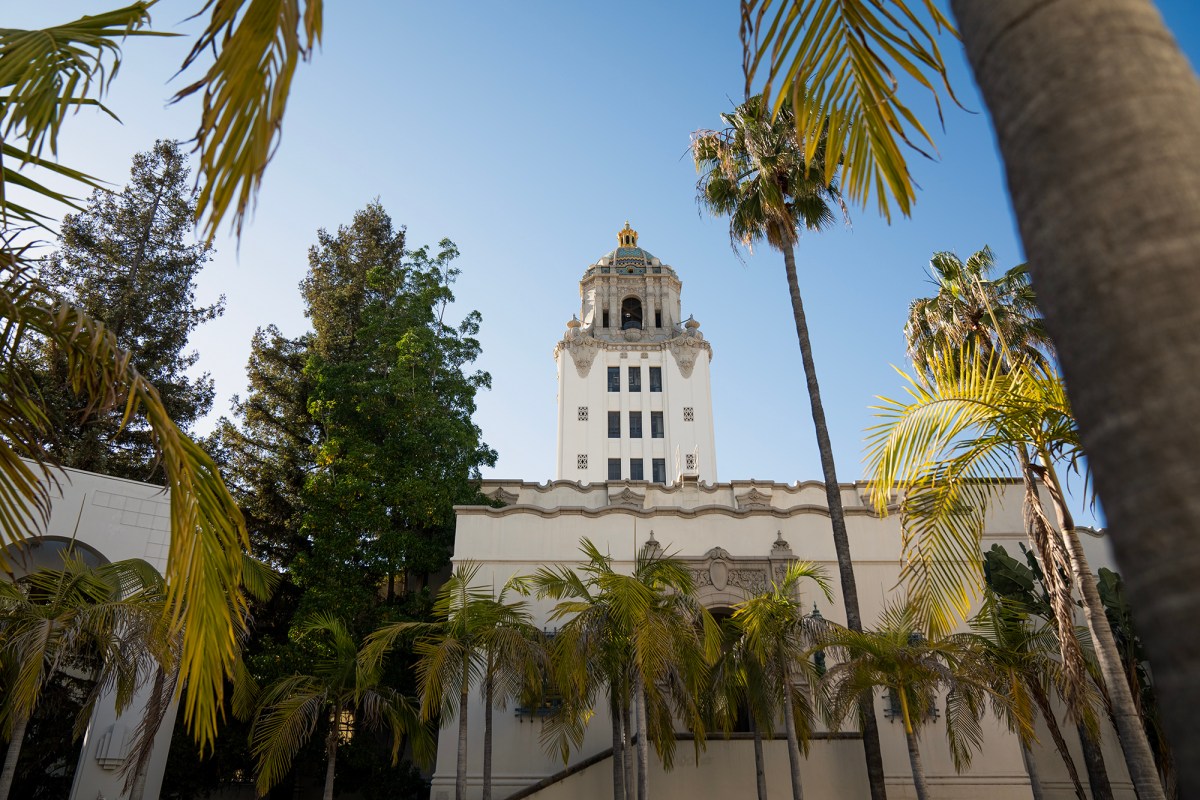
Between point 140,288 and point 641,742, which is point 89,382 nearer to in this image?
point 641,742

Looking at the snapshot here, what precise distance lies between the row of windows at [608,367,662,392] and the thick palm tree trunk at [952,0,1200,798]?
147ft

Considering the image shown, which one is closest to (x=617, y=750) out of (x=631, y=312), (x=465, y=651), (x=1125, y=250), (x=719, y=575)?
(x=465, y=651)

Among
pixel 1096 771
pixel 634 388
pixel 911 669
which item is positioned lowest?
pixel 1096 771

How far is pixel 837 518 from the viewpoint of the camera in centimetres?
1512

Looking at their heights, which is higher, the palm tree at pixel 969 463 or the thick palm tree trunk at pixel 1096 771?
the palm tree at pixel 969 463

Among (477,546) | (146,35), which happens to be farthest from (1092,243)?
(477,546)

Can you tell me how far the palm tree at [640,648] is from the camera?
12633 mm

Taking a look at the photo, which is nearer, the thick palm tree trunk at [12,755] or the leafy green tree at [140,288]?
the thick palm tree trunk at [12,755]

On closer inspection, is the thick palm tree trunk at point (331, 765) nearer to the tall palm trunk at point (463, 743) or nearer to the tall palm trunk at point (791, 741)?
the tall palm trunk at point (463, 743)

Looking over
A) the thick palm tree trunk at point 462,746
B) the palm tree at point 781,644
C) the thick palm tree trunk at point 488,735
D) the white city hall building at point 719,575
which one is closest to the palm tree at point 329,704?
the thick palm tree trunk at point 462,746

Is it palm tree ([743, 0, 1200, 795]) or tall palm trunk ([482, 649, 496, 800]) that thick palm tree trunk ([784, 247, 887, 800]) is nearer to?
tall palm trunk ([482, 649, 496, 800])

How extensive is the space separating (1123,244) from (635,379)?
45695mm

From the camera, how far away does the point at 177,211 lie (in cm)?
3038

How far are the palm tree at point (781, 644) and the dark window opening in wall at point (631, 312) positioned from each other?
123 ft
